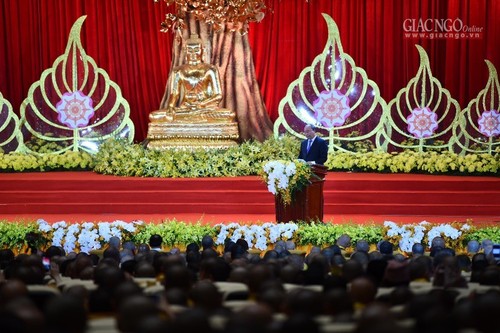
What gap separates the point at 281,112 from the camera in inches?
515

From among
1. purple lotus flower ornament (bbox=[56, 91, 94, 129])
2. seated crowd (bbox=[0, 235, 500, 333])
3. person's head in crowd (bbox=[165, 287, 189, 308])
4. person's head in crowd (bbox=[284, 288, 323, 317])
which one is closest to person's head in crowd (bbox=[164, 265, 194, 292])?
seated crowd (bbox=[0, 235, 500, 333])

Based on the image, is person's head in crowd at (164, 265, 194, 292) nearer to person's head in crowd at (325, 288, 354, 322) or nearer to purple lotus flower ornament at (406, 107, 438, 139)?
person's head in crowd at (325, 288, 354, 322)

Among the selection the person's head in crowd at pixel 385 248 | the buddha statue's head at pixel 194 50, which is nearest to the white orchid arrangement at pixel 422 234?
the person's head in crowd at pixel 385 248

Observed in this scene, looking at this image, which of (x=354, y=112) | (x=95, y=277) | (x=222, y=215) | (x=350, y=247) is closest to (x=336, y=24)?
(x=354, y=112)

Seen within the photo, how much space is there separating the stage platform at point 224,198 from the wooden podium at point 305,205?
1542 mm

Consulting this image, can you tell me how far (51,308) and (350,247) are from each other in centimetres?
506

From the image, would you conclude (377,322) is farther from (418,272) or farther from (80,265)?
(80,265)

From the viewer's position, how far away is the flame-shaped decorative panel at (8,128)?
1307 centimetres

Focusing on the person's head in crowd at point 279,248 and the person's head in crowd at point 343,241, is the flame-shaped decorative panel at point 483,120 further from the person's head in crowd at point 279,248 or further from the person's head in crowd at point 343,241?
the person's head in crowd at point 279,248

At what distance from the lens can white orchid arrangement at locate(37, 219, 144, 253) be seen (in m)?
8.10

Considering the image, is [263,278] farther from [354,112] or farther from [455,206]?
[354,112]

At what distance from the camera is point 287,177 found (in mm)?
8500

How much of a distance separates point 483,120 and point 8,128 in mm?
6786

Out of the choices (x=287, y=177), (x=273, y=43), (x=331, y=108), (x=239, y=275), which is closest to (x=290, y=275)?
(x=239, y=275)
